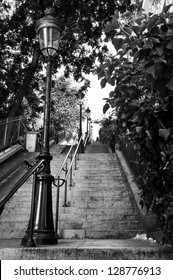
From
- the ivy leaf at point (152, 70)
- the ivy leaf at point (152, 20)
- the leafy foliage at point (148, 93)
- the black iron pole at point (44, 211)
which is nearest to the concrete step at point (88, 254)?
the leafy foliage at point (148, 93)

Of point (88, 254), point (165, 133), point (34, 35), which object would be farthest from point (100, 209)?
point (34, 35)

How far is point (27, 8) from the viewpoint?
656 inches

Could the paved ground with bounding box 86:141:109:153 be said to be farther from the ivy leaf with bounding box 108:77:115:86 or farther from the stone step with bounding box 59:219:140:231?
the ivy leaf with bounding box 108:77:115:86

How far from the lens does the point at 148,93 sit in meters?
3.50

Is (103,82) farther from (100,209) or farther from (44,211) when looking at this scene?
(100,209)

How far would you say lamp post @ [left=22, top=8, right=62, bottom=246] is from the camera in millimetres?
4438

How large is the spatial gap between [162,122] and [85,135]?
21.9 meters

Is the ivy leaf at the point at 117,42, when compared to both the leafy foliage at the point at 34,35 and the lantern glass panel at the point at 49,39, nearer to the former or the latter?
the lantern glass panel at the point at 49,39

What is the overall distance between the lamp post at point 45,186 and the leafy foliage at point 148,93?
1.52m

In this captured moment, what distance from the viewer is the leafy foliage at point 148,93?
2613 mm

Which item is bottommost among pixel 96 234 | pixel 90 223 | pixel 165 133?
pixel 96 234

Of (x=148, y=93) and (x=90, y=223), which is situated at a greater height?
(x=148, y=93)

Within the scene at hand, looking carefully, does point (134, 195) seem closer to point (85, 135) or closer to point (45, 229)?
point (45, 229)

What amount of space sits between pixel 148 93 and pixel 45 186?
2181 millimetres
